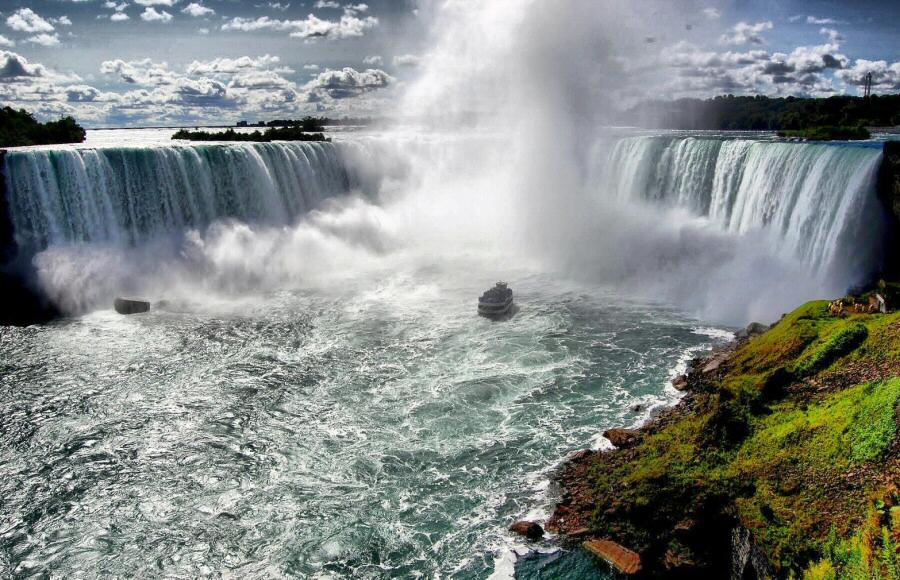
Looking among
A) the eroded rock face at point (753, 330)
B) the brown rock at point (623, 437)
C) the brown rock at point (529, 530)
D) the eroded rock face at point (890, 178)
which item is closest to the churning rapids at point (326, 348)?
the brown rock at point (529, 530)

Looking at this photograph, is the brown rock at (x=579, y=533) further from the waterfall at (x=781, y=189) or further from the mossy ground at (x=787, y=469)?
the waterfall at (x=781, y=189)

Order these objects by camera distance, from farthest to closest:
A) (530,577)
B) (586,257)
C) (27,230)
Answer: (586,257) < (27,230) < (530,577)

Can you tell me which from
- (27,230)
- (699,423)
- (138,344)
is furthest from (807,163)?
(27,230)

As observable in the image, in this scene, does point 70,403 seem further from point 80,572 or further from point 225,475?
point 80,572

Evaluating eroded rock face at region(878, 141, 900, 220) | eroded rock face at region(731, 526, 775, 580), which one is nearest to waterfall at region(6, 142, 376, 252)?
eroded rock face at region(731, 526, 775, 580)

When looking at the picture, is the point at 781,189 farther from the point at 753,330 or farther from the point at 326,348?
the point at 326,348

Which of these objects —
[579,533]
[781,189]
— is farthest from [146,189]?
[781,189]
